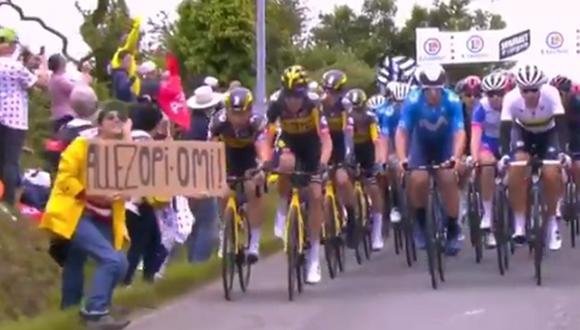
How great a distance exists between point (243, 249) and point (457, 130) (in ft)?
7.67

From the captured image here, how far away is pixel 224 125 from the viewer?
14195 millimetres

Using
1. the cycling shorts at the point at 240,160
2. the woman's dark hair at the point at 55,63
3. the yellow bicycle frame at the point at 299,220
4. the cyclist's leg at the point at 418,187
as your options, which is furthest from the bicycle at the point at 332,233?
the woman's dark hair at the point at 55,63

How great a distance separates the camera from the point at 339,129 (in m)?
16.7

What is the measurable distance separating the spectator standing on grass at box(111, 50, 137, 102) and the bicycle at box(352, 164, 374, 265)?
2.76 m

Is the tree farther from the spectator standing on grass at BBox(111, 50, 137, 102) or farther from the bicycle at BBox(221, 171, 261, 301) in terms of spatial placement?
the bicycle at BBox(221, 171, 261, 301)

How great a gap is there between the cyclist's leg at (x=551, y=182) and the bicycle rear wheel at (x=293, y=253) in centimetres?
231

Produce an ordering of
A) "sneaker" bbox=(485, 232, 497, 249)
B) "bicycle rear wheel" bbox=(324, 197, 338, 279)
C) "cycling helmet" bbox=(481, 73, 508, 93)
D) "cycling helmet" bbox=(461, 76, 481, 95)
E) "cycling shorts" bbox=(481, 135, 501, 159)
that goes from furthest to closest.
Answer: "cycling helmet" bbox=(461, 76, 481, 95)
"cycling shorts" bbox=(481, 135, 501, 159)
"cycling helmet" bbox=(481, 73, 508, 93)
"sneaker" bbox=(485, 232, 497, 249)
"bicycle rear wheel" bbox=(324, 197, 338, 279)

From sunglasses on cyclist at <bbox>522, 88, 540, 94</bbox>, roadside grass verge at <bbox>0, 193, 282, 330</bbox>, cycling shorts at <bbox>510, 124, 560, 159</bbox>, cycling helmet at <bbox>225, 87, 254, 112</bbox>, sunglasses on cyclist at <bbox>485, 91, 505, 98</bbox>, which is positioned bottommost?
roadside grass verge at <bbox>0, 193, 282, 330</bbox>

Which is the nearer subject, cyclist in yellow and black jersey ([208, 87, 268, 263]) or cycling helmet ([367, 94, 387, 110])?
cyclist in yellow and black jersey ([208, 87, 268, 263])

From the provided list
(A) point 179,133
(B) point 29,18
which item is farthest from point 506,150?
(B) point 29,18

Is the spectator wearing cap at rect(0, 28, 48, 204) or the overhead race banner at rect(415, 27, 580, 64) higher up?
the overhead race banner at rect(415, 27, 580, 64)

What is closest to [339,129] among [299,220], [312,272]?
[312,272]

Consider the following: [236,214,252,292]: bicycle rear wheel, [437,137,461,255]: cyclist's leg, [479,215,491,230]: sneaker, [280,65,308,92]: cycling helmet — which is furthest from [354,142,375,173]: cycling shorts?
[280,65,308,92]: cycling helmet

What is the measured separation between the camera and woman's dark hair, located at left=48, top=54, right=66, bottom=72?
15.5 meters
